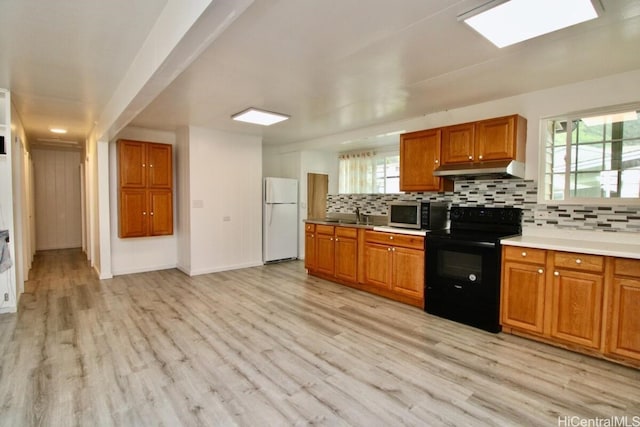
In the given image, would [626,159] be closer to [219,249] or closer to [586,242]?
[586,242]

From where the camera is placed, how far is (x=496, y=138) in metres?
3.33

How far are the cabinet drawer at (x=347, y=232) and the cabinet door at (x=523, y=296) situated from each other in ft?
6.27

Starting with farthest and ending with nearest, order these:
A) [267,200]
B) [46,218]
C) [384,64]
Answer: [46,218] → [267,200] → [384,64]

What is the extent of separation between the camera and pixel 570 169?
326 centimetres

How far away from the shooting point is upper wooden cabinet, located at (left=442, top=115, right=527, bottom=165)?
3.25 metres

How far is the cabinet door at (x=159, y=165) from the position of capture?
5.13 m

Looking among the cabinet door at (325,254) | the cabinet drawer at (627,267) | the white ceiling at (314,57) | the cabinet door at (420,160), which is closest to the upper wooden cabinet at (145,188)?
the white ceiling at (314,57)

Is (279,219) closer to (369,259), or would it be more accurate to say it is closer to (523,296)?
(369,259)

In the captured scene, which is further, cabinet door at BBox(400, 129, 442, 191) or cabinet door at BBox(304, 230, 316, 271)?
cabinet door at BBox(304, 230, 316, 271)

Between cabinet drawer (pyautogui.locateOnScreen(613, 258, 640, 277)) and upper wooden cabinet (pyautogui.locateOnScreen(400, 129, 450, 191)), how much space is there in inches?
68.7

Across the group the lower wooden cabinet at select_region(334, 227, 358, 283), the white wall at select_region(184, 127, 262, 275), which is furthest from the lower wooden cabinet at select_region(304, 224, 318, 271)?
the white wall at select_region(184, 127, 262, 275)

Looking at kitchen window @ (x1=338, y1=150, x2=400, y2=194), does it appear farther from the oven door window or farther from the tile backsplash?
the oven door window

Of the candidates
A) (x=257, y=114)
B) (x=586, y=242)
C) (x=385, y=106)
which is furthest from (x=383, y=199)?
(x=586, y=242)

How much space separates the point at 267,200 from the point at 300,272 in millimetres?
1466
